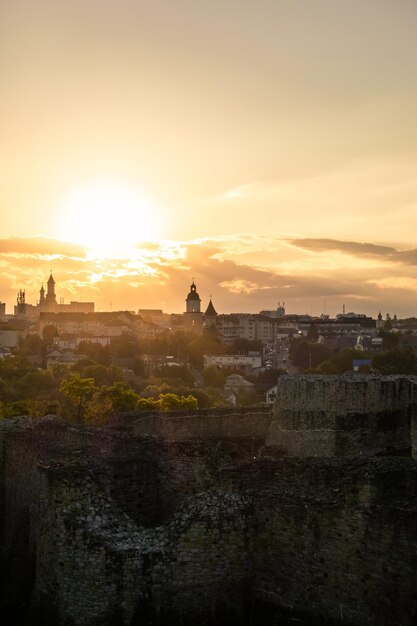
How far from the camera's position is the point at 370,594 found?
1188 centimetres

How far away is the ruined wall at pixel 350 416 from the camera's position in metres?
20.9

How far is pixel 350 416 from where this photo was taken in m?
21.3

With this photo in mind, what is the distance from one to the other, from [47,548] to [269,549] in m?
3.49

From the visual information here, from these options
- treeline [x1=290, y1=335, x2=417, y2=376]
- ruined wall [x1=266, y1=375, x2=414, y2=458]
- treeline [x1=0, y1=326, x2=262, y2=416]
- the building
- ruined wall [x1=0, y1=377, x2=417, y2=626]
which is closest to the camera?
ruined wall [x1=0, y1=377, x2=417, y2=626]

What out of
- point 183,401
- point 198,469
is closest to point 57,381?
point 183,401

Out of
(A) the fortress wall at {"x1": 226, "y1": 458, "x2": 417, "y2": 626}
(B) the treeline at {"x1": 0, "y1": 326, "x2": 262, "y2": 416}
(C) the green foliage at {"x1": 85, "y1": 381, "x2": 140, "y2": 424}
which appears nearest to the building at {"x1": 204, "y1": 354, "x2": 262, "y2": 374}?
(B) the treeline at {"x1": 0, "y1": 326, "x2": 262, "y2": 416}

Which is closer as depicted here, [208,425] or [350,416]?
[350,416]

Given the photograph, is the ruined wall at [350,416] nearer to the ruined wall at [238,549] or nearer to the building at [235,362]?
the ruined wall at [238,549]

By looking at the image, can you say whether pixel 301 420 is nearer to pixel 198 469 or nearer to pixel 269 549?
pixel 198 469

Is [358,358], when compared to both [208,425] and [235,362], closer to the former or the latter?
[235,362]

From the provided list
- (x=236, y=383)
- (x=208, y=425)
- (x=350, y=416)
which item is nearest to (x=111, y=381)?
(x=236, y=383)

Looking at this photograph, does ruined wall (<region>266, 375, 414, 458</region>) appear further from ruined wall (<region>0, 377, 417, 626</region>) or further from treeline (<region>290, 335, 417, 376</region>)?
treeline (<region>290, 335, 417, 376</region>)

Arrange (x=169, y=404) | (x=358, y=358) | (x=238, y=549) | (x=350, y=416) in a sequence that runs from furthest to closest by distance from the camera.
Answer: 1. (x=358, y=358)
2. (x=169, y=404)
3. (x=350, y=416)
4. (x=238, y=549)

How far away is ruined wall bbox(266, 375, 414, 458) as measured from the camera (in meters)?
20.9
